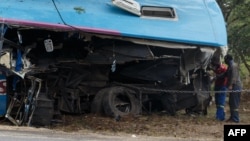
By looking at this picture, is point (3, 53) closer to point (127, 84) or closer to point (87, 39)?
point (87, 39)

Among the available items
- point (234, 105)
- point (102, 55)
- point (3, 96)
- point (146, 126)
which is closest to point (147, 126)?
point (146, 126)

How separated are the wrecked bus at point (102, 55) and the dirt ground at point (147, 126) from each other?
34 cm

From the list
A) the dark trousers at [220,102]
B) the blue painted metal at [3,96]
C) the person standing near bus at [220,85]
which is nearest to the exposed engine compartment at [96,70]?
the blue painted metal at [3,96]

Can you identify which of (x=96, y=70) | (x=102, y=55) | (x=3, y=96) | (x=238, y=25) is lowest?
(x=3, y=96)

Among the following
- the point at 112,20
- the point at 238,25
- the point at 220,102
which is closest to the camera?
the point at 112,20

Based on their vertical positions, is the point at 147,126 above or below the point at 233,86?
below

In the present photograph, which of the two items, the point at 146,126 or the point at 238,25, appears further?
the point at 238,25

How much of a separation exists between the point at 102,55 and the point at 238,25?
939 centimetres

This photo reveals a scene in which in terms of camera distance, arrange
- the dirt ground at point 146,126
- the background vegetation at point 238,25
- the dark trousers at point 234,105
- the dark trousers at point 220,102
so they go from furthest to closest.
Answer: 1. the background vegetation at point 238,25
2. the dark trousers at point 220,102
3. the dark trousers at point 234,105
4. the dirt ground at point 146,126

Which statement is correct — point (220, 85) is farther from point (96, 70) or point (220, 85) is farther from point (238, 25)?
point (238, 25)

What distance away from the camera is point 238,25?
1886 centimetres

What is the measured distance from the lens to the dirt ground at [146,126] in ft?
30.9

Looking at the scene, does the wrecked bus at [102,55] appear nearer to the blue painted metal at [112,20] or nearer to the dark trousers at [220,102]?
the blue painted metal at [112,20]

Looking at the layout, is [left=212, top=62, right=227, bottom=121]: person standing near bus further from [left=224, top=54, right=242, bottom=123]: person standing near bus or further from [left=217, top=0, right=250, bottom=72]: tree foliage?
[left=217, top=0, right=250, bottom=72]: tree foliage
